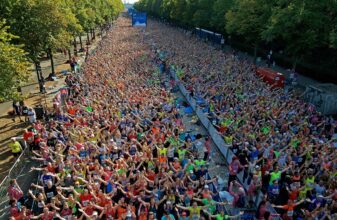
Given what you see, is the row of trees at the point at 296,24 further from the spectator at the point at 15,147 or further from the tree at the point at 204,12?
the spectator at the point at 15,147

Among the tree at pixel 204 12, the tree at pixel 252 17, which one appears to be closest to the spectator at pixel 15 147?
the tree at pixel 252 17

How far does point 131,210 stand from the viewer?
7.86 meters

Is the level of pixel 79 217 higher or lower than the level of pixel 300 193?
lower

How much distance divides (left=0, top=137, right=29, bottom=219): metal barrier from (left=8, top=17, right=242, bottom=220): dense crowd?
21.6 inches

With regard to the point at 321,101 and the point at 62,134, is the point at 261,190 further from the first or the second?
the point at 321,101

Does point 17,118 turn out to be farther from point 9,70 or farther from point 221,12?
point 221,12

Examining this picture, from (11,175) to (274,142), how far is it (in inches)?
371

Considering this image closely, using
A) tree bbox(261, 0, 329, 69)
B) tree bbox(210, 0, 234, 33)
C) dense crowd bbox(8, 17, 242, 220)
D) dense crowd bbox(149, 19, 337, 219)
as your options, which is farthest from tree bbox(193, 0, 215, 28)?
dense crowd bbox(8, 17, 242, 220)

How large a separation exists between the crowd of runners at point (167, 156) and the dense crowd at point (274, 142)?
34 millimetres

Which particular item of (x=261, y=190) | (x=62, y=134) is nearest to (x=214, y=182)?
(x=261, y=190)

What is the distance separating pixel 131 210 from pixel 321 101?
14.1m

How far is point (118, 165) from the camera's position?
992 centimetres

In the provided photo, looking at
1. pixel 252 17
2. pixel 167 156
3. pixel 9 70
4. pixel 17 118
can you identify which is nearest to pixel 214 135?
pixel 167 156

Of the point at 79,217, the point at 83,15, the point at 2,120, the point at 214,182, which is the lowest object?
the point at 2,120
